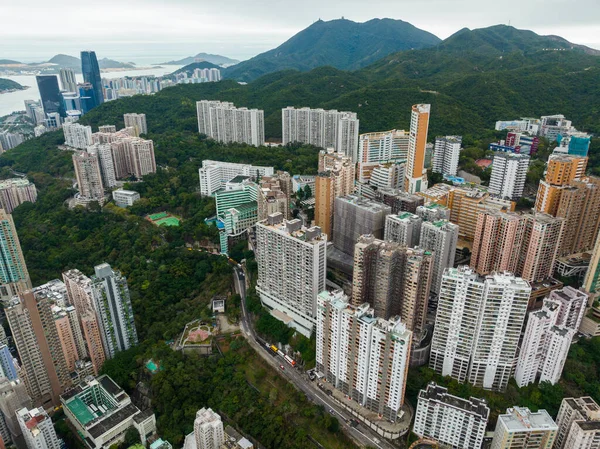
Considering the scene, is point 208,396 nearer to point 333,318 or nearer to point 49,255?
point 333,318

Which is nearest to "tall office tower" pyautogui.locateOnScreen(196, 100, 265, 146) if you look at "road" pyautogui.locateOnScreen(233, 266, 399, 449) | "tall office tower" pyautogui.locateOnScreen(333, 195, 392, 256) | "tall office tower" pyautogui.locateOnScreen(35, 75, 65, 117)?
"tall office tower" pyautogui.locateOnScreen(333, 195, 392, 256)

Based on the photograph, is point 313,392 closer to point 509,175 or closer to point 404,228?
point 404,228

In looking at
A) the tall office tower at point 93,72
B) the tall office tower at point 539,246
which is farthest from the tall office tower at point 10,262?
the tall office tower at point 93,72

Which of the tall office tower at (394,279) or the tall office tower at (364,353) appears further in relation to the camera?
the tall office tower at (394,279)

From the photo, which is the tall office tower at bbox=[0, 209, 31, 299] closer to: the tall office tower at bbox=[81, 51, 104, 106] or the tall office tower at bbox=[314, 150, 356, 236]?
the tall office tower at bbox=[314, 150, 356, 236]

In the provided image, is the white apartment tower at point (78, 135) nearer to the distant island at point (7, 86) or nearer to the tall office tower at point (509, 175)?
the tall office tower at point (509, 175)
